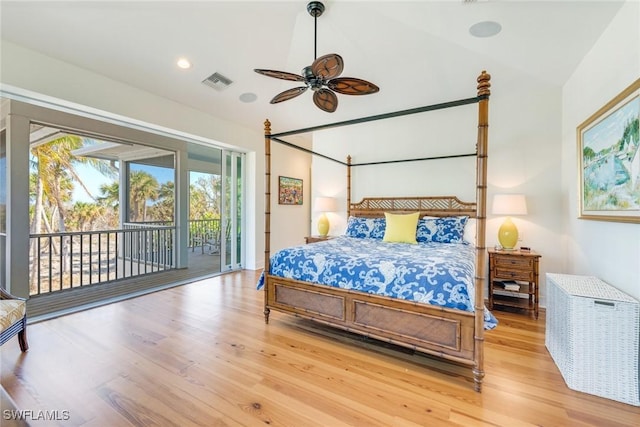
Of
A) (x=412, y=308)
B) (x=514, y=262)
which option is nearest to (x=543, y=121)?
(x=514, y=262)

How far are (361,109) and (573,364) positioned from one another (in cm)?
386

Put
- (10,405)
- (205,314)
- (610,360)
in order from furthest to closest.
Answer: (205,314)
(610,360)
(10,405)

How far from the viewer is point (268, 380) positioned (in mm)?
2016

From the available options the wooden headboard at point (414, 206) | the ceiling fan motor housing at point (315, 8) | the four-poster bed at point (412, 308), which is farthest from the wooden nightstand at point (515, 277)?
the ceiling fan motor housing at point (315, 8)

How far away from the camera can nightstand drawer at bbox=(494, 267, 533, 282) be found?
126 inches

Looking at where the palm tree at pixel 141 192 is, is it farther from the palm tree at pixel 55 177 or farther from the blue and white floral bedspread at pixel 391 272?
the blue and white floral bedspread at pixel 391 272

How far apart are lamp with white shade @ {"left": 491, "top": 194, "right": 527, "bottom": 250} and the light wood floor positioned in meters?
0.95

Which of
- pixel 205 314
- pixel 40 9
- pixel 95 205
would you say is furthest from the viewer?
pixel 95 205

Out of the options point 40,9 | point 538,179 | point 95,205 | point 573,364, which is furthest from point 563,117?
point 95,205

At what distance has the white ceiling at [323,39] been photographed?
250cm

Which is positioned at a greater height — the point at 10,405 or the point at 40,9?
the point at 40,9

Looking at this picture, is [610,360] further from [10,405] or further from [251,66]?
[251,66]

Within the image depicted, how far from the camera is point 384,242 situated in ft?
12.2

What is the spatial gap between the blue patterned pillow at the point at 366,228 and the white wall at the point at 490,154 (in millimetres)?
649
